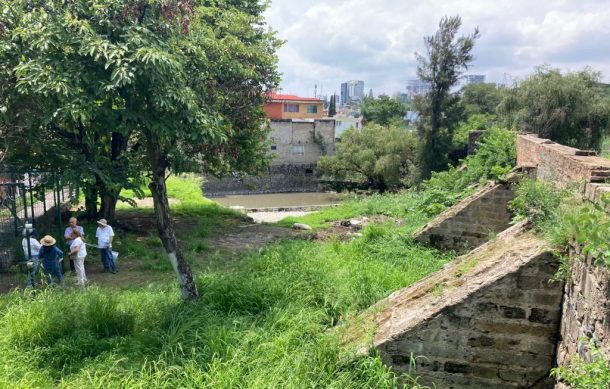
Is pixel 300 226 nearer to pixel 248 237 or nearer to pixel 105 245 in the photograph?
pixel 248 237

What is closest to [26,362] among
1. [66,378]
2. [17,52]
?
[66,378]

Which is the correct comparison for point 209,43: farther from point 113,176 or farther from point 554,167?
point 554,167

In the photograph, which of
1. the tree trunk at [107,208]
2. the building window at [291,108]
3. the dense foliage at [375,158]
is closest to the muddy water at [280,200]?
the dense foliage at [375,158]

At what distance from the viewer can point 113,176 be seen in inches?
358

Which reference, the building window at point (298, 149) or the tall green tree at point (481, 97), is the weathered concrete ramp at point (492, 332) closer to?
the building window at point (298, 149)

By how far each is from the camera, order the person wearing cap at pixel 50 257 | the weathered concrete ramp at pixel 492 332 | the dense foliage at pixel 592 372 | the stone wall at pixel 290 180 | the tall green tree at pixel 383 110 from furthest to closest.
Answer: the tall green tree at pixel 383 110 < the stone wall at pixel 290 180 < the person wearing cap at pixel 50 257 < the weathered concrete ramp at pixel 492 332 < the dense foliage at pixel 592 372

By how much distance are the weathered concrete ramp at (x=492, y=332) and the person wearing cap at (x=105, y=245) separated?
6538mm

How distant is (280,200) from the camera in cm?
3397

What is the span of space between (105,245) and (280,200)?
25.0m

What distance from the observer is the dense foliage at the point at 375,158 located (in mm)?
30953

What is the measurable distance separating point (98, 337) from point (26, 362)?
75 cm

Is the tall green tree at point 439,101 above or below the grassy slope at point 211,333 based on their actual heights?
above

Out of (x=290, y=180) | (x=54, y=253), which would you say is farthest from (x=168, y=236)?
(x=290, y=180)

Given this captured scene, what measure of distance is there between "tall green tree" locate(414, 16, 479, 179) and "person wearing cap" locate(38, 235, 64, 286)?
2281 centimetres
